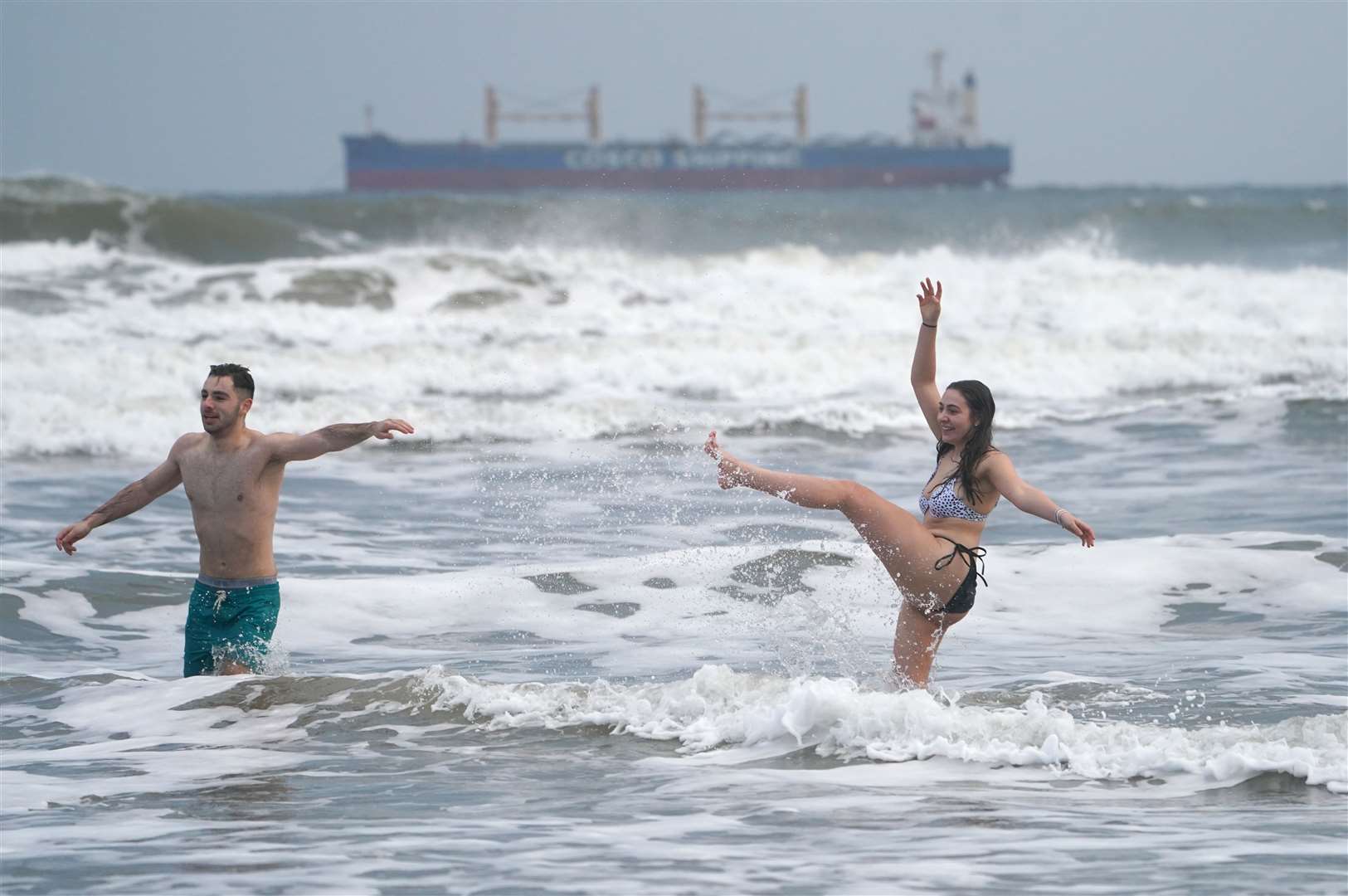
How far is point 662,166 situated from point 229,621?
87072 millimetres

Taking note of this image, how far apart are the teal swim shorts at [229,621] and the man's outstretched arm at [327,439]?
1.88ft

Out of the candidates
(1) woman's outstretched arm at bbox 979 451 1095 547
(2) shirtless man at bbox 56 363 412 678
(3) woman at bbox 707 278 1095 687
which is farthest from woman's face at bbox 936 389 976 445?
(2) shirtless man at bbox 56 363 412 678

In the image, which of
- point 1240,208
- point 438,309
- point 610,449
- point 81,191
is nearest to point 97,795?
point 610,449

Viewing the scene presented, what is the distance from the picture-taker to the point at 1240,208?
50000mm

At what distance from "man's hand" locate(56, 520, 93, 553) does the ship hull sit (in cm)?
7984

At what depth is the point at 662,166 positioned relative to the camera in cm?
9250

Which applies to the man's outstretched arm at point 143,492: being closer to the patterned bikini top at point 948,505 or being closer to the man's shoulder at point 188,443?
the man's shoulder at point 188,443

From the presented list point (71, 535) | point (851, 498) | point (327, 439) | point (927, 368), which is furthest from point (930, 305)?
point (71, 535)

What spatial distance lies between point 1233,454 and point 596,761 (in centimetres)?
1025

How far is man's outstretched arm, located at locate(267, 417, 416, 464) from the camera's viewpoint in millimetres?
6602

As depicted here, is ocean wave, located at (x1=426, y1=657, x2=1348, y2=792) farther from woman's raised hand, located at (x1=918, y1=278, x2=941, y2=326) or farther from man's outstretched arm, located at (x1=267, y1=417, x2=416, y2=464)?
woman's raised hand, located at (x1=918, y1=278, x2=941, y2=326)

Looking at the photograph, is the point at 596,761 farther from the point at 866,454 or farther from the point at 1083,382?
the point at 1083,382

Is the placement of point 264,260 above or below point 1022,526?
above

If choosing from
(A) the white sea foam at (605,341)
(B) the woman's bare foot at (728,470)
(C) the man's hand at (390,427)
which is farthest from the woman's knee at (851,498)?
(A) the white sea foam at (605,341)
